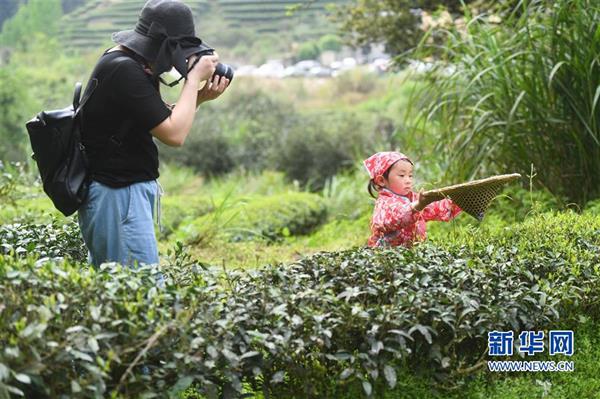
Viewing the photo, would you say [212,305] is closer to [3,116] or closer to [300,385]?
[300,385]

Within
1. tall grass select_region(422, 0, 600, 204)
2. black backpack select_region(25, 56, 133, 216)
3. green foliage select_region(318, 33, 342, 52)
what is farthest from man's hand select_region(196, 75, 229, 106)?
green foliage select_region(318, 33, 342, 52)

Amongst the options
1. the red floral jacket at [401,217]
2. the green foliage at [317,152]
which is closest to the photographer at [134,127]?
the red floral jacket at [401,217]

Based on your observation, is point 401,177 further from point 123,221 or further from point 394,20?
point 394,20

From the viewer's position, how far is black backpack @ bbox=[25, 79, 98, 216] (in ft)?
12.1

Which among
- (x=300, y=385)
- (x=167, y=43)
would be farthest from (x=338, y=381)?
(x=167, y=43)

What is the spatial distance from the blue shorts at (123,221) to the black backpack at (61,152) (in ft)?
0.22

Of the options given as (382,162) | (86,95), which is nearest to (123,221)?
(86,95)

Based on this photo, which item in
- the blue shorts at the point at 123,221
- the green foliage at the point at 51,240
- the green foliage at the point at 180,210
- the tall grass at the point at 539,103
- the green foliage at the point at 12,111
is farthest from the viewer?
the green foliage at the point at 12,111

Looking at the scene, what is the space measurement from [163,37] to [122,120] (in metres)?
0.36

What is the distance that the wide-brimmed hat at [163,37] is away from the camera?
369cm

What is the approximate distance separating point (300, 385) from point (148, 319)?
67 centimetres

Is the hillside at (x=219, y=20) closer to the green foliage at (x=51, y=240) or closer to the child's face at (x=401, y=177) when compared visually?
the green foliage at (x=51, y=240)

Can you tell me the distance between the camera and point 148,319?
2.95 meters

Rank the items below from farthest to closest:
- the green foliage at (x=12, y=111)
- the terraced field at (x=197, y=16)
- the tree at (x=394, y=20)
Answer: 1. the terraced field at (x=197, y=16)
2. the green foliage at (x=12, y=111)
3. the tree at (x=394, y=20)
